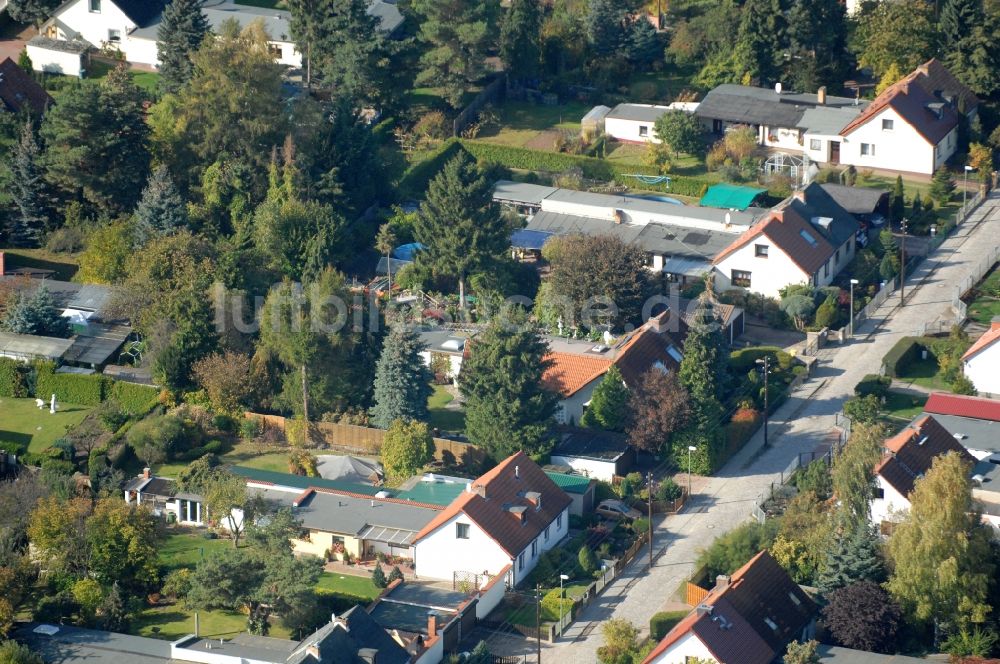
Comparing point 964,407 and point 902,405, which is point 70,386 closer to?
point 902,405

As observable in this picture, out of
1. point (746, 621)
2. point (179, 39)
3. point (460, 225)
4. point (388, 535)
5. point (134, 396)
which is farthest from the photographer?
point (179, 39)

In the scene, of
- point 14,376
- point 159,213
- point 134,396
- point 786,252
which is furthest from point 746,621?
point 159,213

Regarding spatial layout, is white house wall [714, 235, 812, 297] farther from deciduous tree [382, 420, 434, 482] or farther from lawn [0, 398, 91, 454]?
lawn [0, 398, 91, 454]

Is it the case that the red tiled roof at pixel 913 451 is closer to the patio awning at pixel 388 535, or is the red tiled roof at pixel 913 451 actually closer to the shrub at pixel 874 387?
the shrub at pixel 874 387

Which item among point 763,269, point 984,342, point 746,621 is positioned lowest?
point 746,621

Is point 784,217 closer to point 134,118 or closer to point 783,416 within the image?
point 783,416

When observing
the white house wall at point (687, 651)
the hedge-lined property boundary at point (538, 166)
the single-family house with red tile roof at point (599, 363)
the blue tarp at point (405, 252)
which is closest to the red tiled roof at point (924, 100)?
the hedge-lined property boundary at point (538, 166)

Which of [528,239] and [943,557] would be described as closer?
[943,557]

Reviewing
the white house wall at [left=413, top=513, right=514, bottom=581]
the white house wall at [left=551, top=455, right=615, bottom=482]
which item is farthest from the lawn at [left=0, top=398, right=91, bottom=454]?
the white house wall at [left=551, top=455, right=615, bottom=482]
